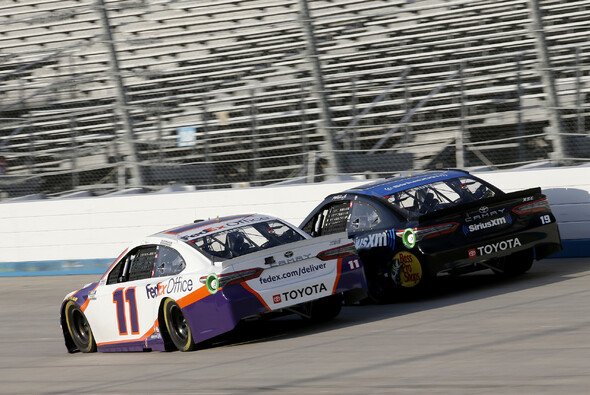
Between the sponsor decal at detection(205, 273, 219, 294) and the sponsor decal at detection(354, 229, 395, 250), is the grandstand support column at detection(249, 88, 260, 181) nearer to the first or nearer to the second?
the sponsor decal at detection(354, 229, 395, 250)

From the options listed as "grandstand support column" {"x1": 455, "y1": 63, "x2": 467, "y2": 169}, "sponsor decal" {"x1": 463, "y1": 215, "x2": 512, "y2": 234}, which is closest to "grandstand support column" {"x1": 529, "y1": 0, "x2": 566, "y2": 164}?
"grandstand support column" {"x1": 455, "y1": 63, "x2": 467, "y2": 169}

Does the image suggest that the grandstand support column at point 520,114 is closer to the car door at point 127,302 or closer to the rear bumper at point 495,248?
the rear bumper at point 495,248

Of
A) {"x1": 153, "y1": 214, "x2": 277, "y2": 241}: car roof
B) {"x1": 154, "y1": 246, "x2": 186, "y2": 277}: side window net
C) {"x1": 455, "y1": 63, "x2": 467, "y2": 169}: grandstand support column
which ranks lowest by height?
{"x1": 154, "y1": 246, "x2": 186, "y2": 277}: side window net

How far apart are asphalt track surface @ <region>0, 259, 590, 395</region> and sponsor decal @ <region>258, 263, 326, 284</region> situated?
552 millimetres

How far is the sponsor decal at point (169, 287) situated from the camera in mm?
9812

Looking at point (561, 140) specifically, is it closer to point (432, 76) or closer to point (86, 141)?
point (432, 76)

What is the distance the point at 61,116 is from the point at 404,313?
33.8 ft

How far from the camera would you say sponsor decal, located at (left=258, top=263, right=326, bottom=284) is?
31.7ft

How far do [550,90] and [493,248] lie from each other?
359 centimetres

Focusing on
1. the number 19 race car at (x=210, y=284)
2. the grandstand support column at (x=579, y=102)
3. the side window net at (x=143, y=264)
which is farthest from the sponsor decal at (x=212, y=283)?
the grandstand support column at (x=579, y=102)

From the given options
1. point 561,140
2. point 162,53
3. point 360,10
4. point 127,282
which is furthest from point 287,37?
point 127,282

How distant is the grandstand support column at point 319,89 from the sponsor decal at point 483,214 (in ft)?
15.5

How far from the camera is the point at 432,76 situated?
1728 cm

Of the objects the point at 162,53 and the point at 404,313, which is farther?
the point at 162,53
